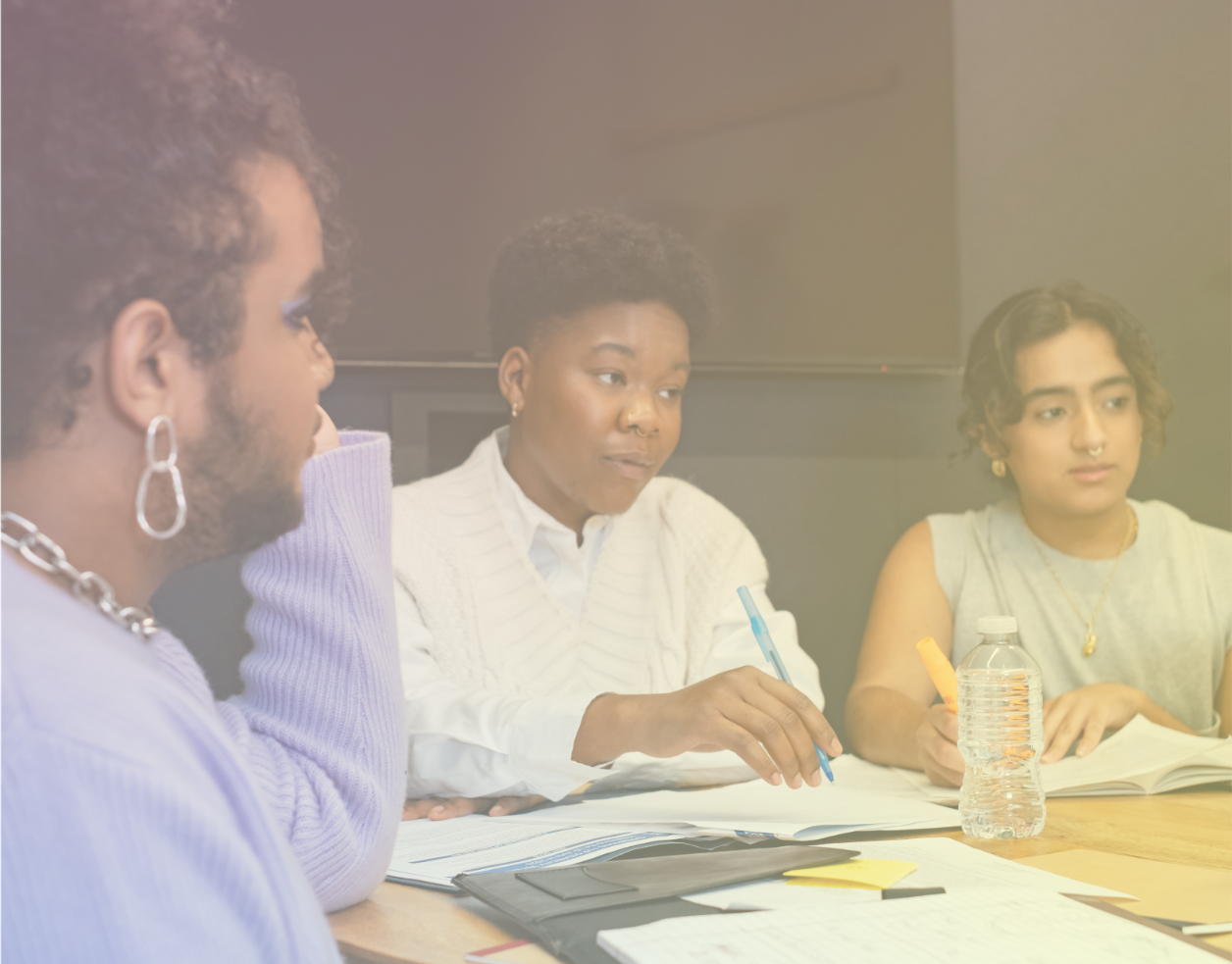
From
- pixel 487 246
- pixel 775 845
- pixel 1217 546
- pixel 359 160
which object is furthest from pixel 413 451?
pixel 1217 546

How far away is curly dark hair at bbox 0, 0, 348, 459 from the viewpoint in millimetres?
520

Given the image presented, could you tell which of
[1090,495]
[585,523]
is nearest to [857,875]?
[585,523]

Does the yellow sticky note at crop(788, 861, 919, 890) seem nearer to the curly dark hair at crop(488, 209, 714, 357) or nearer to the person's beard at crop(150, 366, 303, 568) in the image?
the person's beard at crop(150, 366, 303, 568)


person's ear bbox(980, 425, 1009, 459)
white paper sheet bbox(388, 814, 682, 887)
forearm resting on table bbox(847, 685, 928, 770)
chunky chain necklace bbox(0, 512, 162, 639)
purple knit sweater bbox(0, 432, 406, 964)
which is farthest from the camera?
person's ear bbox(980, 425, 1009, 459)

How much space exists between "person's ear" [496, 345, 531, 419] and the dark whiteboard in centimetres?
10

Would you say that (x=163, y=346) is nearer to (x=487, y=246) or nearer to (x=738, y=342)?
(x=487, y=246)

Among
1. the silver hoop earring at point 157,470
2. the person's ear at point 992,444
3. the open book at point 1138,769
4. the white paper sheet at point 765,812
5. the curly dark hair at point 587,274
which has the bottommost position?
the white paper sheet at point 765,812

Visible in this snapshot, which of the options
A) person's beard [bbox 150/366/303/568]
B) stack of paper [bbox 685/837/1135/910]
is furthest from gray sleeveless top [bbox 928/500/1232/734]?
person's beard [bbox 150/366/303/568]

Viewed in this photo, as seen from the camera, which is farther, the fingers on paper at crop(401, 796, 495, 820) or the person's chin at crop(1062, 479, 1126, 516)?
the person's chin at crop(1062, 479, 1126, 516)

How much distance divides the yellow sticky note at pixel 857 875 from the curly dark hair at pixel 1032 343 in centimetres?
119

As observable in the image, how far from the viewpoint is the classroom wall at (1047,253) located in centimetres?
205

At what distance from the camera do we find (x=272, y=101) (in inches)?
25.7

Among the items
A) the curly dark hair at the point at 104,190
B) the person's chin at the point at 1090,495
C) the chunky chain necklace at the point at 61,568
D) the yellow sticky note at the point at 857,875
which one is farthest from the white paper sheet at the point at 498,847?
the person's chin at the point at 1090,495

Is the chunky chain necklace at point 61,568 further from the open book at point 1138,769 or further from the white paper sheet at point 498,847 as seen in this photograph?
the open book at point 1138,769
